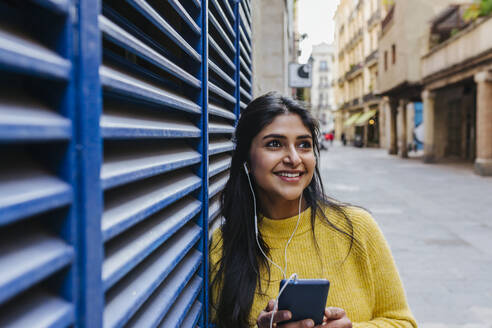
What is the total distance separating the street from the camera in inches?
157

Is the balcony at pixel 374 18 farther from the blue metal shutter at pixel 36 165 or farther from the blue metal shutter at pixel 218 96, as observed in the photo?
the blue metal shutter at pixel 36 165

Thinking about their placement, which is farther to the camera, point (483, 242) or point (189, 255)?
point (483, 242)

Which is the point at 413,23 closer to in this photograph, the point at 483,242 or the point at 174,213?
the point at 483,242

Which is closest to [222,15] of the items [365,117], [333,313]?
[333,313]

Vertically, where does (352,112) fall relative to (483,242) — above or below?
above

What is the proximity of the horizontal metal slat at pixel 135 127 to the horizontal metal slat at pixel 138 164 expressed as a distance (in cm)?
6

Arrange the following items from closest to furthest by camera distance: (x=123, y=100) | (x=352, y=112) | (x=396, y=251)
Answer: (x=123, y=100) < (x=396, y=251) < (x=352, y=112)

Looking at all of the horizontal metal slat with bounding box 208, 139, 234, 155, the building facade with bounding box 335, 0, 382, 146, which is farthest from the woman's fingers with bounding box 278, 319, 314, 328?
the building facade with bounding box 335, 0, 382, 146

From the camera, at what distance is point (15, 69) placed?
1.77ft

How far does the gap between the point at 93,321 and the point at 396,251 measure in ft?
18.8

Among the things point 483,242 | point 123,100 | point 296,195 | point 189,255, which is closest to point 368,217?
point 296,195

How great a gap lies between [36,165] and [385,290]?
1.71 meters

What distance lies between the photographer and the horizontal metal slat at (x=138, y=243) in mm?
815

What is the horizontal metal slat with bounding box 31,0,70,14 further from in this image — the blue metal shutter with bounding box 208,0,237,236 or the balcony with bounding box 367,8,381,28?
the balcony with bounding box 367,8,381,28
